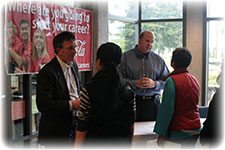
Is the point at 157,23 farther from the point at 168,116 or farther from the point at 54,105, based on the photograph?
the point at 54,105

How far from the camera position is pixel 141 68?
3150 mm

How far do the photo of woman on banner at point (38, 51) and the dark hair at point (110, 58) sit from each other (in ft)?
5.87

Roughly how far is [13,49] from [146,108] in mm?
1300

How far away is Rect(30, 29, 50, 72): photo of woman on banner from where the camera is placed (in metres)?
3.39

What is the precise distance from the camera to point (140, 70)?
3.15m

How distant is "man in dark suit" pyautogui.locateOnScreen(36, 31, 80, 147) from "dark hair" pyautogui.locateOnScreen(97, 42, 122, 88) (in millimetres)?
506

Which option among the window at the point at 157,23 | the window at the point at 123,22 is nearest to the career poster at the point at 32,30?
the window at the point at 123,22

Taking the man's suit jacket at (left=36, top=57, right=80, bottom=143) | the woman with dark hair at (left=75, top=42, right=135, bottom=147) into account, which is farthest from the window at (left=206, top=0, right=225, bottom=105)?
the woman with dark hair at (left=75, top=42, right=135, bottom=147)

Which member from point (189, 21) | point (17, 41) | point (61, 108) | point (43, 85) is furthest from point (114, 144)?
point (189, 21)

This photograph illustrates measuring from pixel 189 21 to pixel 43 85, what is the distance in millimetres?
3796

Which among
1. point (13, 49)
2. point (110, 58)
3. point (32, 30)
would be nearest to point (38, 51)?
point (32, 30)

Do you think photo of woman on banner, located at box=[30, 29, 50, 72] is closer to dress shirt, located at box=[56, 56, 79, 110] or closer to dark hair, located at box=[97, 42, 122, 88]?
dress shirt, located at box=[56, 56, 79, 110]

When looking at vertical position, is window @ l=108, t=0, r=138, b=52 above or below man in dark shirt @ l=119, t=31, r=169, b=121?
above

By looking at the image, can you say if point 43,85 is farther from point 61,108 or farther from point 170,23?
point 170,23
